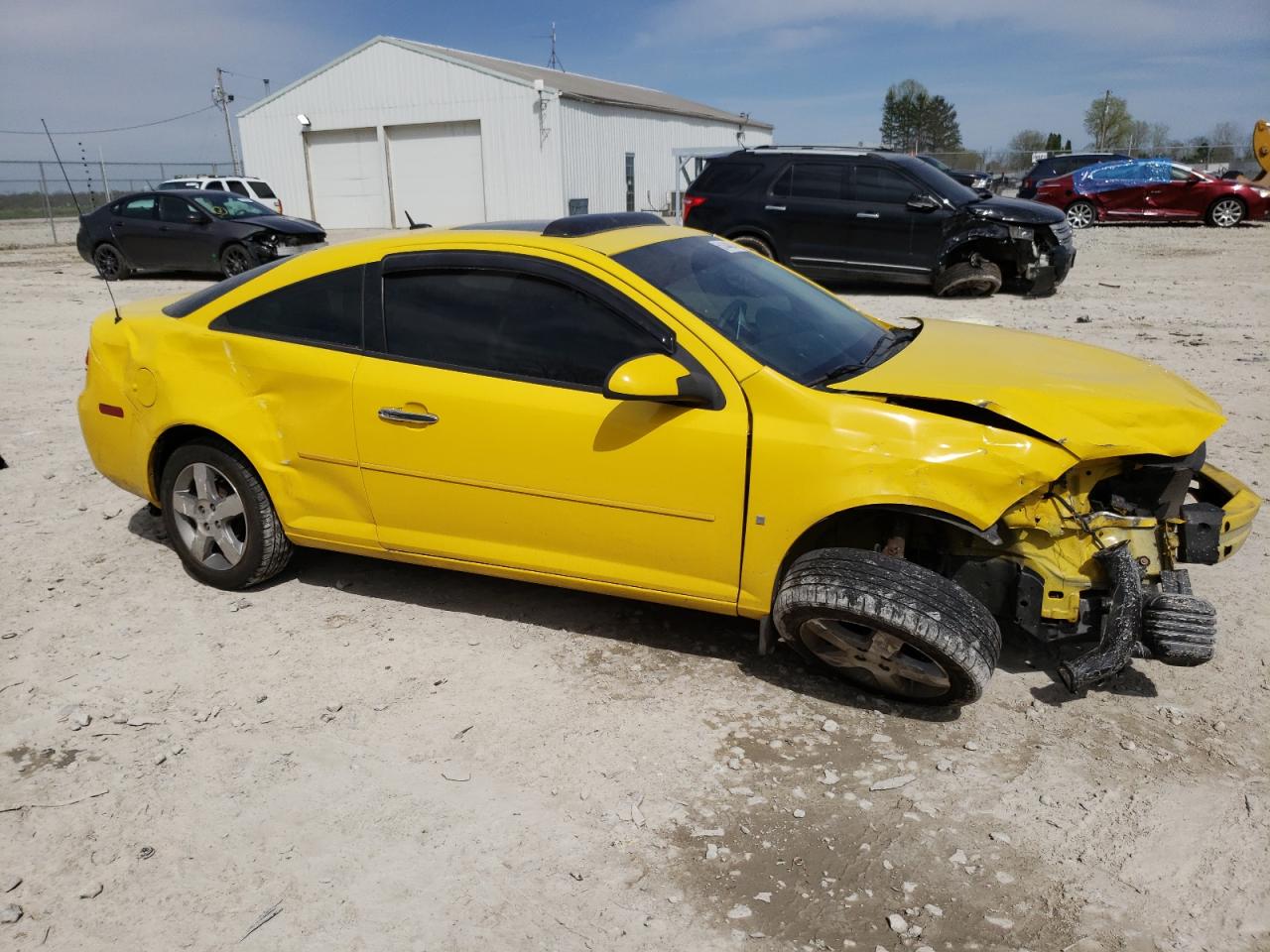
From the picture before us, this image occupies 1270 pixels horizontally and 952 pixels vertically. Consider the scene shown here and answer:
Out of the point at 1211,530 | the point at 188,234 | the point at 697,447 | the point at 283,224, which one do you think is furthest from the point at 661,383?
the point at 188,234

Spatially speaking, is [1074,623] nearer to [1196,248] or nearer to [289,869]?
[289,869]

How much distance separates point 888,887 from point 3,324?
12.7 metres

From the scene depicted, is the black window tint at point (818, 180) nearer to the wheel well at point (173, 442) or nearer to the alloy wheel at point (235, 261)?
the alloy wheel at point (235, 261)

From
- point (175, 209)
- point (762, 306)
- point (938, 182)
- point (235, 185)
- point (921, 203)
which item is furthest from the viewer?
point (235, 185)

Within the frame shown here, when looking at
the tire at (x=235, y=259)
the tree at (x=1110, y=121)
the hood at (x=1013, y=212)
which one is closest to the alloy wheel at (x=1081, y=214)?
the hood at (x=1013, y=212)

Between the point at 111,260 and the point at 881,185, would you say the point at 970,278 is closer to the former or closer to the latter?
the point at 881,185

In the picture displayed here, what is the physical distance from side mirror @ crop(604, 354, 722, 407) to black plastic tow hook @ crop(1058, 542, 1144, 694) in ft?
4.83

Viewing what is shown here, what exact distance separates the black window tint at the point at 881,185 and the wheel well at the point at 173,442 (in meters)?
10.0

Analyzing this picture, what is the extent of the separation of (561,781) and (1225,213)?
23364 millimetres

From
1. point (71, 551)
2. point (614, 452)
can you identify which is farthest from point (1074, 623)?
point (71, 551)

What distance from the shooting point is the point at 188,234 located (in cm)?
1566

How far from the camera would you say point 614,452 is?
3387mm

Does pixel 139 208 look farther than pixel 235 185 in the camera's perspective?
No

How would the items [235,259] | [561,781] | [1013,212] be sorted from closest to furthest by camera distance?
1. [561,781]
2. [1013,212]
3. [235,259]
